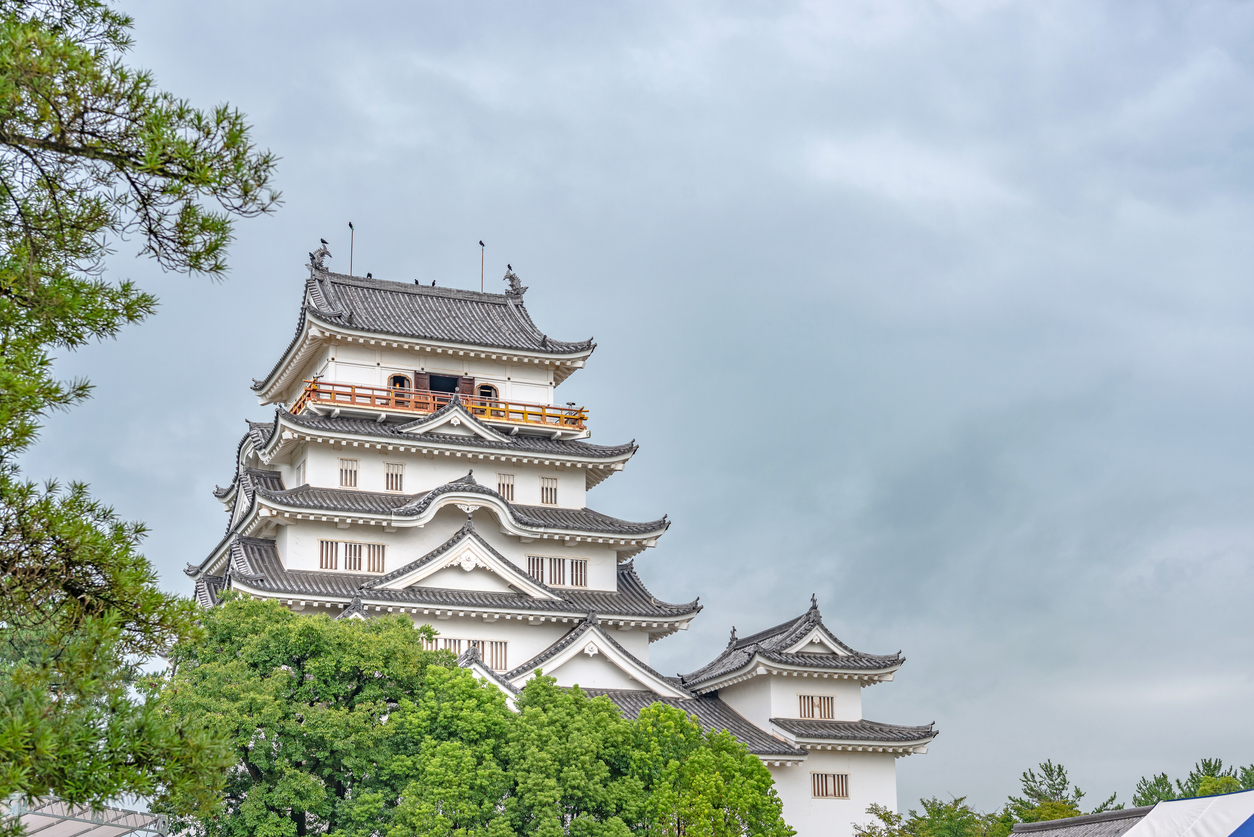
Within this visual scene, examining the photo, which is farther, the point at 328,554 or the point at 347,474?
the point at 347,474

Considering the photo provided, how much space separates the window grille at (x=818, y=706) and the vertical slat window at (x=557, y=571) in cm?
797

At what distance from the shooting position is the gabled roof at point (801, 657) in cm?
3497

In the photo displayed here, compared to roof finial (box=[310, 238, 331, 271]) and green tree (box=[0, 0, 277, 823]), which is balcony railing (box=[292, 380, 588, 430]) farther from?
green tree (box=[0, 0, 277, 823])

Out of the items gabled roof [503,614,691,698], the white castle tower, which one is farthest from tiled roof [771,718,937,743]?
gabled roof [503,614,691,698]

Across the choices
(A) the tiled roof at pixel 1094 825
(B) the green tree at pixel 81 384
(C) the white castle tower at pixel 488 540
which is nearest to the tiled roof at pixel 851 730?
(C) the white castle tower at pixel 488 540

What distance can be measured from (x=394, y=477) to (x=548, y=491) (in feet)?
16.1

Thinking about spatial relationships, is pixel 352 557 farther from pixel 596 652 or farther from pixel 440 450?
pixel 596 652

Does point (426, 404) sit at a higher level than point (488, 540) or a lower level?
higher

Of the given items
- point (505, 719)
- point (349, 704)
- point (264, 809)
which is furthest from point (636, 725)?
point (264, 809)

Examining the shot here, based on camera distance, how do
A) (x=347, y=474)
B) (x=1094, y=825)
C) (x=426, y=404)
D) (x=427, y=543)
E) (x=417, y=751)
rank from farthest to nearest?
(x=426, y=404) → (x=347, y=474) → (x=427, y=543) → (x=417, y=751) → (x=1094, y=825)

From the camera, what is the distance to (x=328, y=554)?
117 ft

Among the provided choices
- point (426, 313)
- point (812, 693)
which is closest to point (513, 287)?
point (426, 313)

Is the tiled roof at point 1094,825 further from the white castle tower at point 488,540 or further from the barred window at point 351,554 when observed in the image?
the barred window at point 351,554

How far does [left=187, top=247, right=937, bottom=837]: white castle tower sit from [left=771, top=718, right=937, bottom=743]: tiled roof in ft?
0.21
